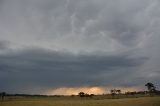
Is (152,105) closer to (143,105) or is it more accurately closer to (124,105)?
(143,105)

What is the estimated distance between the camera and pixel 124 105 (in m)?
117

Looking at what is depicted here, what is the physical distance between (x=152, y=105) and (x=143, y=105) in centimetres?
420

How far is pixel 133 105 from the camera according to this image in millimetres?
115938

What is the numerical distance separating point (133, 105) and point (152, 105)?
8.93m

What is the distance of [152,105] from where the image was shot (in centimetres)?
10962

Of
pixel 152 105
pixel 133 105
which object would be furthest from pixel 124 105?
pixel 152 105

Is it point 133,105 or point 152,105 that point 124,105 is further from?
point 152,105

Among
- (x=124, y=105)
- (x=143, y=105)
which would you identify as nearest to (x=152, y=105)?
(x=143, y=105)

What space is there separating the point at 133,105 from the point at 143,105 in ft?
15.5

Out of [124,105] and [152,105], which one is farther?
[124,105]

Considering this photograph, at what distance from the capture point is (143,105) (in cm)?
11269

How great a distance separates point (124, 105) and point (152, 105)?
12.2 meters

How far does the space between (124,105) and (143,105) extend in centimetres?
815
